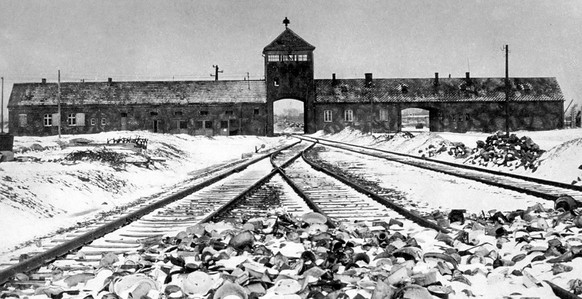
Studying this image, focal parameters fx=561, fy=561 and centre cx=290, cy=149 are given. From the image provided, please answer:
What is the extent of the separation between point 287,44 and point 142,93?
16422 millimetres

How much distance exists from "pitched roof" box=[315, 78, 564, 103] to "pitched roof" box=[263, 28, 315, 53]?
5036 millimetres

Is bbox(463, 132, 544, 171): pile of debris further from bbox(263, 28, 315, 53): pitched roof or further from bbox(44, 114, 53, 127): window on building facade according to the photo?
bbox(44, 114, 53, 127): window on building facade

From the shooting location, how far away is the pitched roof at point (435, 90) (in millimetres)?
61375

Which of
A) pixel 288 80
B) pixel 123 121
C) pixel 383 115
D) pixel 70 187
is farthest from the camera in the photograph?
pixel 383 115

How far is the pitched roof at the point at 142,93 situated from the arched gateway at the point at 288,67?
165 centimetres

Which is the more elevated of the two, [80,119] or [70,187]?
[80,119]

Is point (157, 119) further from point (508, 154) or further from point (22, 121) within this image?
point (508, 154)

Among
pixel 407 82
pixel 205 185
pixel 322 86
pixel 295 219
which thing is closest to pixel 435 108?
pixel 407 82

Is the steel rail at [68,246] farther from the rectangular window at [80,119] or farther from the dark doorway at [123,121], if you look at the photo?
the rectangular window at [80,119]

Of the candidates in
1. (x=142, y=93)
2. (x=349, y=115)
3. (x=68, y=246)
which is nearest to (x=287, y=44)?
(x=349, y=115)

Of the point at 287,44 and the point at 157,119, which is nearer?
the point at 157,119

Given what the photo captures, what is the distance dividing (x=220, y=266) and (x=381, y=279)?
4.88ft

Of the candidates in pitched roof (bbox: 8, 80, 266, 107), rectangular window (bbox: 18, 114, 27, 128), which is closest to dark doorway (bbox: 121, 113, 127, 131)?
pitched roof (bbox: 8, 80, 266, 107)

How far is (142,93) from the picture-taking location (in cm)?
6031
